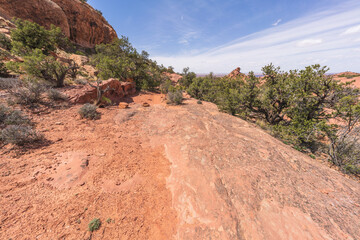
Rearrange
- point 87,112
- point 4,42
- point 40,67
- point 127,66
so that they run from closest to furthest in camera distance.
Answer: point 87,112, point 40,67, point 4,42, point 127,66

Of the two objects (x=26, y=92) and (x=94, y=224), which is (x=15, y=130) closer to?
(x=26, y=92)

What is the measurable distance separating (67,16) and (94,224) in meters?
43.5

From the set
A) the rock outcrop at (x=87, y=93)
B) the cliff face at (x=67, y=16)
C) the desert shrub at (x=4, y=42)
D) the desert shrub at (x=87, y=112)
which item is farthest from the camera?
the cliff face at (x=67, y=16)

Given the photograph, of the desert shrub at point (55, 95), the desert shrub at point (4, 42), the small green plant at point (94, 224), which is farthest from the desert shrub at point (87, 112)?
the desert shrub at point (4, 42)

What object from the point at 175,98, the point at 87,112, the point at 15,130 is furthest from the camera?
the point at 175,98

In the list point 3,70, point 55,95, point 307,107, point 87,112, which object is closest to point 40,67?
point 3,70

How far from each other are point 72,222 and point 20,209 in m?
1.26

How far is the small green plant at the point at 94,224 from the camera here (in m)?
2.57

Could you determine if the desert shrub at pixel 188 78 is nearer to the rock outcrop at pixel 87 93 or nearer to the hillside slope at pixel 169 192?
the rock outcrop at pixel 87 93

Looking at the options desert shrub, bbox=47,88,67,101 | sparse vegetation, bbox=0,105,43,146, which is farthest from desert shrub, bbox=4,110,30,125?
desert shrub, bbox=47,88,67,101

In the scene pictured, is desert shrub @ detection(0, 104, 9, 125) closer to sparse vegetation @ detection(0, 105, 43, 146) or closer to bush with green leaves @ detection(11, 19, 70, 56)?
sparse vegetation @ detection(0, 105, 43, 146)

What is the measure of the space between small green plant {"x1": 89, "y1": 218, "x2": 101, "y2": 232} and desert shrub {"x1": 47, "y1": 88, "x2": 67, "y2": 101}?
353 inches

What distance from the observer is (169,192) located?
3.54m

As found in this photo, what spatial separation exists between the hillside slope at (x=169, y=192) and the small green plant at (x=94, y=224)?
3.4 inches
